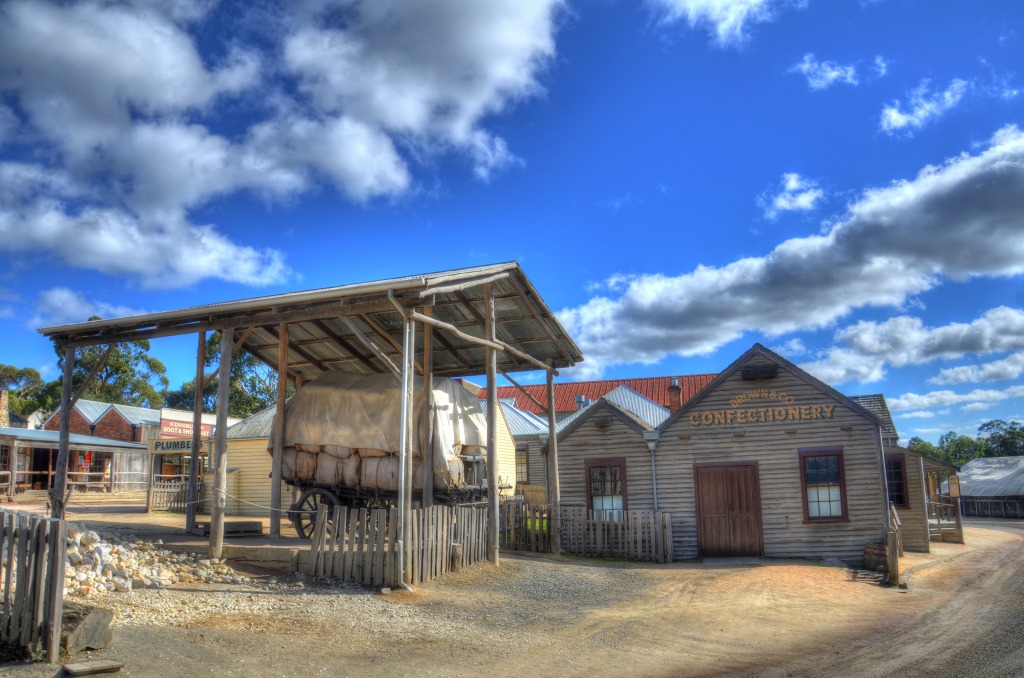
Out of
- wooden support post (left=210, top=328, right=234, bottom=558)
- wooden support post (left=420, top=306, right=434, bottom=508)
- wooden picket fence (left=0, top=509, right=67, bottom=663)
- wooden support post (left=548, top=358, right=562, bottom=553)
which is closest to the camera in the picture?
wooden picket fence (left=0, top=509, right=67, bottom=663)

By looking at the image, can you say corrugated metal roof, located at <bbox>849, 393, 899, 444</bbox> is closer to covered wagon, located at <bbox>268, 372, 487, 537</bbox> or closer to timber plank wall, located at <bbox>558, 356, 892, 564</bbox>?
timber plank wall, located at <bbox>558, 356, 892, 564</bbox>

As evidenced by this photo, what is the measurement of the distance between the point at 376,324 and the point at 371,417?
A: 2.62 meters

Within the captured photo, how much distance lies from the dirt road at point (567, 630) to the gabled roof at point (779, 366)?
557 centimetres

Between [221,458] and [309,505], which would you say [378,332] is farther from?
[221,458]

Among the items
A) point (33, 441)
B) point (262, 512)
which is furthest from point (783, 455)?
point (33, 441)

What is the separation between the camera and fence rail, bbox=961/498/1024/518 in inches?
1784

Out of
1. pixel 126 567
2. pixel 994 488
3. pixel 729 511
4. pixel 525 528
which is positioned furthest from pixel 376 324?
pixel 994 488

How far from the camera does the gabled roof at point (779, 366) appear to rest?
62.6ft

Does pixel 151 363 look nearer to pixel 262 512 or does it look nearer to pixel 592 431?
pixel 262 512

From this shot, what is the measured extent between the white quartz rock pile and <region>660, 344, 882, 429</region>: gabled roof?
1214 centimetres

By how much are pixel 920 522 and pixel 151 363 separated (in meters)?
67.9

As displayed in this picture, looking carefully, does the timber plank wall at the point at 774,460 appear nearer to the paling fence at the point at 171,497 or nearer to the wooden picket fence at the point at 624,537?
the wooden picket fence at the point at 624,537

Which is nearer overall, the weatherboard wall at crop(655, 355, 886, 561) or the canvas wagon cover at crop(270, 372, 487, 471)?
the canvas wagon cover at crop(270, 372, 487, 471)

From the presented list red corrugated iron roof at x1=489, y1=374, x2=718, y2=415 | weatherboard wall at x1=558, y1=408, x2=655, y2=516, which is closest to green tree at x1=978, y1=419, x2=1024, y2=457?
red corrugated iron roof at x1=489, y1=374, x2=718, y2=415
